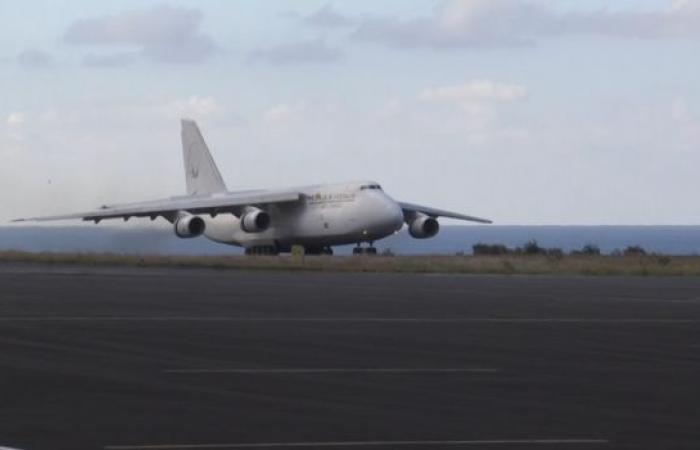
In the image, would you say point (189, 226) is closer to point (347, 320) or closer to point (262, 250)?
point (262, 250)

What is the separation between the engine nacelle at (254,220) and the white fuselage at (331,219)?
0.48m

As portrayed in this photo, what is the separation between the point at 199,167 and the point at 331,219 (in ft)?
41.1

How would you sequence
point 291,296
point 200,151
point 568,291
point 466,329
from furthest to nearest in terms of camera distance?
point 200,151
point 568,291
point 291,296
point 466,329

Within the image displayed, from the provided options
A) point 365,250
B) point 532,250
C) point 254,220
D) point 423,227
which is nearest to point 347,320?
point 254,220

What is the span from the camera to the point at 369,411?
13.7 metres

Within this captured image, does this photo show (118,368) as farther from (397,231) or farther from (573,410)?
(397,231)

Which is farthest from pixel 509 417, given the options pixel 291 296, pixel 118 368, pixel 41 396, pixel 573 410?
pixel 291 296

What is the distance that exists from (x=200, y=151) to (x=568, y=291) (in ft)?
127

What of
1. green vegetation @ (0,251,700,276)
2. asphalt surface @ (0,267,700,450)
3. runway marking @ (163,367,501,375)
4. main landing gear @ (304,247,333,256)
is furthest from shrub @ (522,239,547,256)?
runway marking @ (163,367,501,375)

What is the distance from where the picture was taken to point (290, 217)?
63.3 m

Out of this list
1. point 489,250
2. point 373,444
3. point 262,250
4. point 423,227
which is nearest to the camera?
point 373,444

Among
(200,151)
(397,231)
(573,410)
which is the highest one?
(200,151)

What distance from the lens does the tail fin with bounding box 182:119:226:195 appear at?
236ft

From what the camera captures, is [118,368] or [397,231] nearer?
[118,368]
